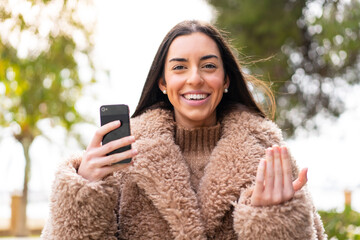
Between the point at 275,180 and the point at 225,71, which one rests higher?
the point at 225,71

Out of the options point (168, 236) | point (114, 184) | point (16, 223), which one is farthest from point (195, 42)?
point (16, 223)

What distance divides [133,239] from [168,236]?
0.15m

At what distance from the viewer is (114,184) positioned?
5.93ft

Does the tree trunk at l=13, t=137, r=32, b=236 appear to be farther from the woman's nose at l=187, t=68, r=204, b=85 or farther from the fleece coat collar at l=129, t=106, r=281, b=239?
the woman's nose at l=187, t=68, r=204, b=85

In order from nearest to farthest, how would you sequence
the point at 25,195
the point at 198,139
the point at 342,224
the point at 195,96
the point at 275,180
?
1. the point at 275,180
2. the point at 195,96
3. the point at 198,139
4. the point at 342,224
5. the point at 25,195

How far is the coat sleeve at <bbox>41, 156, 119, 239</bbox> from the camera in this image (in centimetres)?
173

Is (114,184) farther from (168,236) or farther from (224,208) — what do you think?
(224,208)

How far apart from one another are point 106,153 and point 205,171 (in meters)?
0.53

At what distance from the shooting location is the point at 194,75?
1980mm

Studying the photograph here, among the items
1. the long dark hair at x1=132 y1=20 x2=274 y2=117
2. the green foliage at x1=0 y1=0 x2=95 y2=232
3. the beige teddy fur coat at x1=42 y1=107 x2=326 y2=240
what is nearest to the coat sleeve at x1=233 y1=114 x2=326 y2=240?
the beige teddy fur coat at x1=42 y1=107 x2=326 y2=240

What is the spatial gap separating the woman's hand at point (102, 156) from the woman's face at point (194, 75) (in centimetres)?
40

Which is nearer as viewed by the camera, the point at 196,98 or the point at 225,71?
the point at 196,98

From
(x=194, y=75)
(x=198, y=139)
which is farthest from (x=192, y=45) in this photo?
(x=198, y=139)

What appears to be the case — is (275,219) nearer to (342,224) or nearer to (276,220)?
(276,220)
